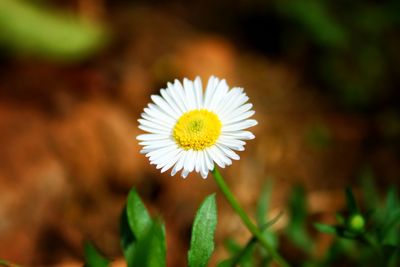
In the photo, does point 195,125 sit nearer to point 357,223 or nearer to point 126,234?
point 126,234

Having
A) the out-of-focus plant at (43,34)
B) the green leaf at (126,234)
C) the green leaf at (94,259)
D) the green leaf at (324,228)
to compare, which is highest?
the out-of-focus plant at (43,34)

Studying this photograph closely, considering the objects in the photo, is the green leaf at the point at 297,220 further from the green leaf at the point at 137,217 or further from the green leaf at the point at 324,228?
the green leaf at the point at 137,217

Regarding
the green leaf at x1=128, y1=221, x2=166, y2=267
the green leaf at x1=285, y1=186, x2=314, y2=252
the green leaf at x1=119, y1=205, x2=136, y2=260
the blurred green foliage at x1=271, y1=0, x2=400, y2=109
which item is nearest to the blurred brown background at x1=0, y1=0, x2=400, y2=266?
the blurred green foliage at x1=271, y1=0, x2=400, y2=109

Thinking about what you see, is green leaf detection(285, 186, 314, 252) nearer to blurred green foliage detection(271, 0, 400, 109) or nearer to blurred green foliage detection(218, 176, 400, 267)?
blurred green foliage detection(218, 176, 400, 267)

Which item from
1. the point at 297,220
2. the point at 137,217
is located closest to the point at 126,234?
the point at 137,217

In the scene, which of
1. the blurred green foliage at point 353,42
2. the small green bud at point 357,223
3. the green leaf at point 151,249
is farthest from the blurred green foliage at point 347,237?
the blurred green foliage at point 353,42

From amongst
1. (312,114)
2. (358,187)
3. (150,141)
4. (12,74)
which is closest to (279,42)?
(312,114)
